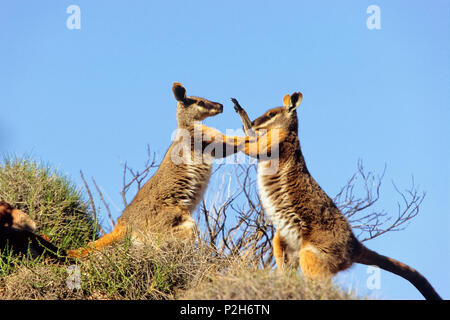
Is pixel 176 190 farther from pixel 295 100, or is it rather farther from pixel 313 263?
pixel 313 263

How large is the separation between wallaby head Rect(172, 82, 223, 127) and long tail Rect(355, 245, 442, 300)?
12.0ft

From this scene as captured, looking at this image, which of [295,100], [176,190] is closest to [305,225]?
[295,100]

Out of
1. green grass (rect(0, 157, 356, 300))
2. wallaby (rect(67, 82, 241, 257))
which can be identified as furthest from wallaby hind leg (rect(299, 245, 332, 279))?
wallaby (rect(67, 82, 241, 257))

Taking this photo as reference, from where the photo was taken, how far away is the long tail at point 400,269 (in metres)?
8.10

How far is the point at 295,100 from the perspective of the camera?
30.4ft

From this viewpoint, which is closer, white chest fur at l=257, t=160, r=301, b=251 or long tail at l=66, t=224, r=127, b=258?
white chest fur at l=257, t=160, r=301, b=251

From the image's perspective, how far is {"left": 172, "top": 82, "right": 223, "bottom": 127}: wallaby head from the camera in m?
10.4

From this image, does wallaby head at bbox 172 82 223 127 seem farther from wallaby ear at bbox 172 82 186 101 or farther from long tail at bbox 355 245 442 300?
long tail at bbox 355 245 442 300

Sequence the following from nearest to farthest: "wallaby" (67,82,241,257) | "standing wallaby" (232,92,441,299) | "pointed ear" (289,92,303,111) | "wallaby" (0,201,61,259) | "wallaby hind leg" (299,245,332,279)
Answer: "wallaby hind leg" (299,245,332,279)
"standing wallaby" (232,92,441,299)
"wallaby" (0,201,61,259)
"wallaby" (67,82,241,257)
"pointed ear" (289,92,303,111)

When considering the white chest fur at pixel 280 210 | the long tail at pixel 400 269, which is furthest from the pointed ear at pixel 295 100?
the long tail at pixel 400 269

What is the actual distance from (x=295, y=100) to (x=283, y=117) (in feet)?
1.13

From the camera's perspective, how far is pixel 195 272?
8.14m

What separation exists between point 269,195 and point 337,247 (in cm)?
115

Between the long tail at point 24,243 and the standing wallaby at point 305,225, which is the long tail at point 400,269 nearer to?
the standing wallaby at point 305,225
